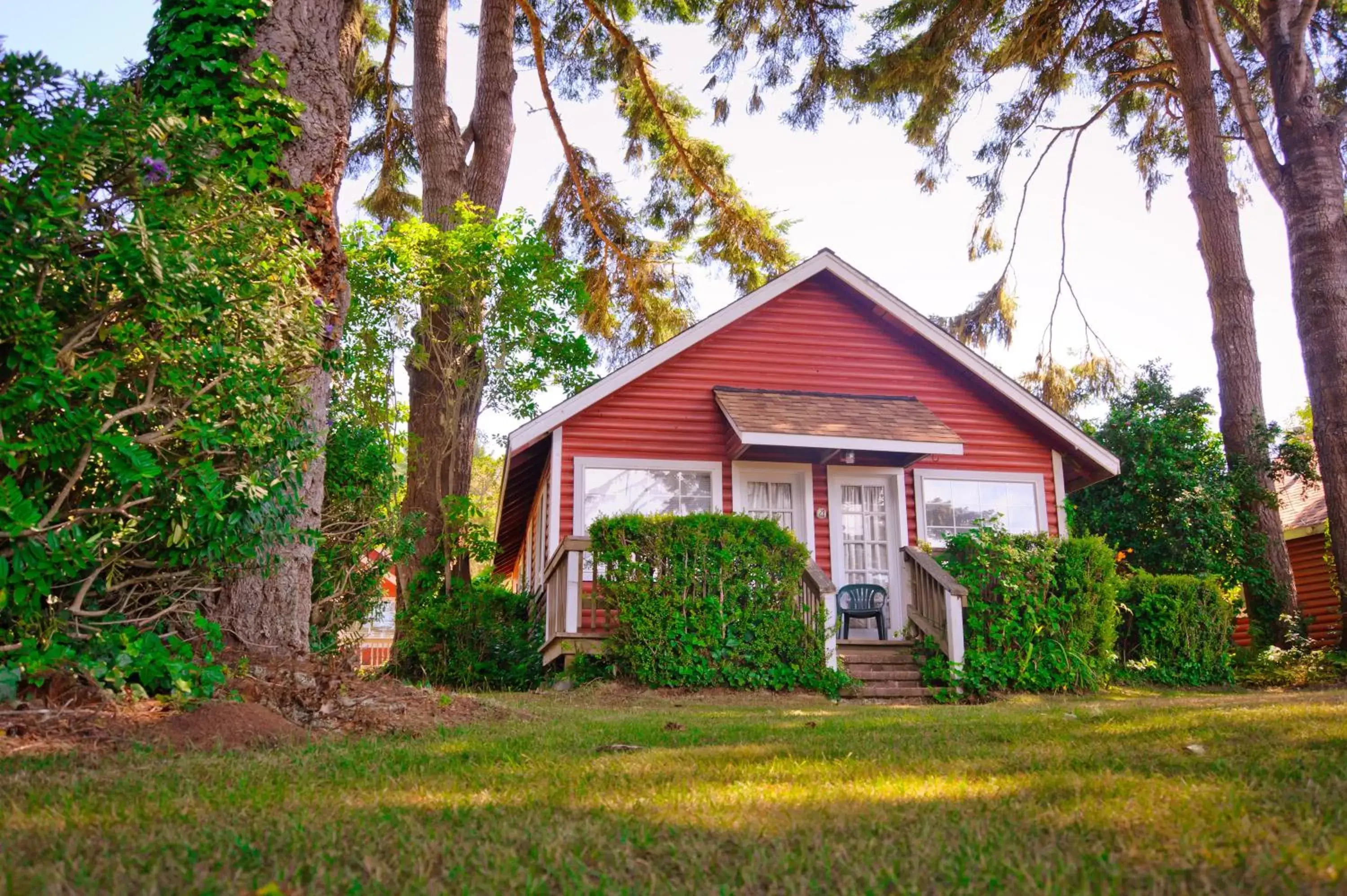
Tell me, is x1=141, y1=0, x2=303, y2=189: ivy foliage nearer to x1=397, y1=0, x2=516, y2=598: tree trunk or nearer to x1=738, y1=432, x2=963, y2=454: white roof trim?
x1=738, y1=432, x2=963, y2=454: white roof trim

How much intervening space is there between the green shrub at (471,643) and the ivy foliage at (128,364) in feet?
25.8

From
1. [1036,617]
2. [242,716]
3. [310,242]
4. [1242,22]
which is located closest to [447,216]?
[310,242]

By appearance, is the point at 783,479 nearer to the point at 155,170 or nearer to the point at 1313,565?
the point at 155,170

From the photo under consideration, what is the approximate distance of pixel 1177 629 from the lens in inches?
480

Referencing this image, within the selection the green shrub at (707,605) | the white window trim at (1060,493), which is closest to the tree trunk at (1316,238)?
the white window trim at (1060,493)

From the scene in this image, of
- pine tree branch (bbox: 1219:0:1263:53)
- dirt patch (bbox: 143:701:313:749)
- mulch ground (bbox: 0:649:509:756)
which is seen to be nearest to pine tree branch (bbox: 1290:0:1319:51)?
pine tree branch (bbox: 1219:0:1263:53)

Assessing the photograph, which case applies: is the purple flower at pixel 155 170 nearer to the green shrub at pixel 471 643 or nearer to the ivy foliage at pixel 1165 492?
the green shrub at pixel 471 643

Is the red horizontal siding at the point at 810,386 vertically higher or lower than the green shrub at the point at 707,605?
higher

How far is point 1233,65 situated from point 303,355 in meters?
16.2

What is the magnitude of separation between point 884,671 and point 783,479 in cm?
325

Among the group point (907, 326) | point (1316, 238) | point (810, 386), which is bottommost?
point (810, 386)

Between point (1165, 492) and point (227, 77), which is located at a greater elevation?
point (227, 77)

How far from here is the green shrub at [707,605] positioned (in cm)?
991

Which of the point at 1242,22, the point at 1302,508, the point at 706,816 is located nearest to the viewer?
the point at 706,816
